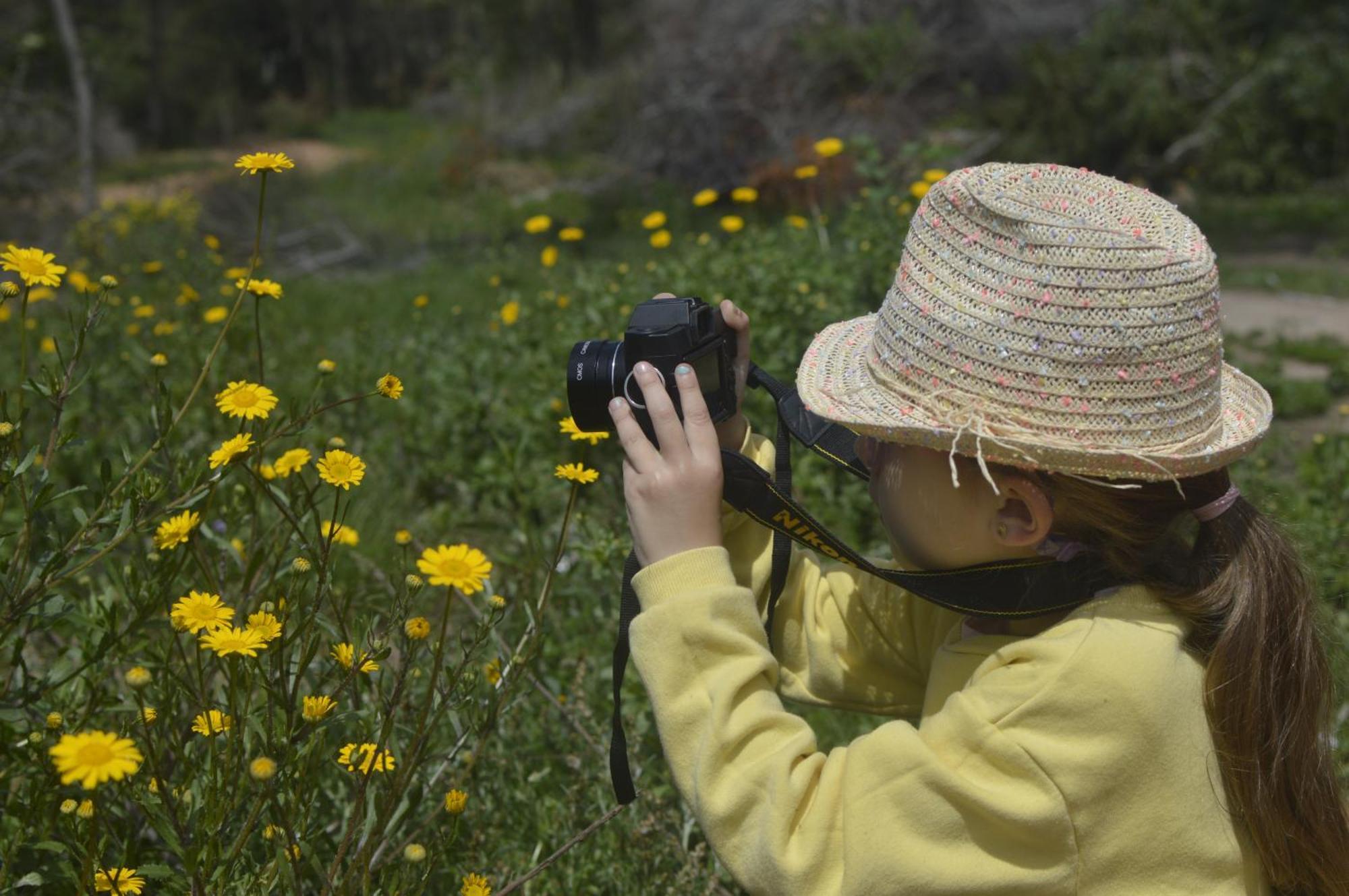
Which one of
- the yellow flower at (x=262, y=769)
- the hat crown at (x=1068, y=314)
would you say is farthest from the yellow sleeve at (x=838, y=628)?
the yellow flower at (x=262, y=769)

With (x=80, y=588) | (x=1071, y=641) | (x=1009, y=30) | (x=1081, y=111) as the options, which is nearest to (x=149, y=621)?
(x=80, y=588)

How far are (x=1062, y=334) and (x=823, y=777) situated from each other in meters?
0.51

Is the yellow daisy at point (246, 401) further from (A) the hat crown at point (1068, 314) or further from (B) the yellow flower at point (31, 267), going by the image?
(A) the hat crown at point (1068, 314)

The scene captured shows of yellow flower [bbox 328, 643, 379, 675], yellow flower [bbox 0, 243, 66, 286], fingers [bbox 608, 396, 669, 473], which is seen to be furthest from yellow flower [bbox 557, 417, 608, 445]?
yellow flower [bbox 0, 243, 66, 286]

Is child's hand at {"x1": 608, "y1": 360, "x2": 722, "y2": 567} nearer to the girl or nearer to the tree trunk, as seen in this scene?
the girl

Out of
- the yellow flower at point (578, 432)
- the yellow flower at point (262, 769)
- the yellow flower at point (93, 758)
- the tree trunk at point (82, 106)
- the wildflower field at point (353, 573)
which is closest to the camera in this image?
the yellow flower at point (93, 758)

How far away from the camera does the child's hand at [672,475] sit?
1.33 meters

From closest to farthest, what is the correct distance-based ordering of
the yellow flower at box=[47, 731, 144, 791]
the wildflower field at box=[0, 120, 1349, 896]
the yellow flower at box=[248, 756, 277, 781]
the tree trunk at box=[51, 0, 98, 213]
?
1. the yellow flower at box=[47, 731, 144, 791]
2. the yellow flower at box=[248, 756, 277, 781]
3. the wildflower field at box=[0, 120, 1349, 896]
4. the tree trunk at box=[51, 0, 98, 213]

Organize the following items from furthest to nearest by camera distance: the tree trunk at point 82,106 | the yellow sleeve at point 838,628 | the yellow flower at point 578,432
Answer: the tree trunk at point 82,106
the yellow sleeve at point 838,628
the yellow flower at point 578,432

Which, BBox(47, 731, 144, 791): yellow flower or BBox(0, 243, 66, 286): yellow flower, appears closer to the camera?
BBox(47, 731, 144, 791): yellow flower

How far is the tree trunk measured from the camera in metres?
10.0

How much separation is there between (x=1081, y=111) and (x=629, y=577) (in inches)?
409

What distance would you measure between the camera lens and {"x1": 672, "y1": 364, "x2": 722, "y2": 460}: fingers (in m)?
0.09

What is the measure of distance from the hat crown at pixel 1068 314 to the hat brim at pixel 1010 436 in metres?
0.02
